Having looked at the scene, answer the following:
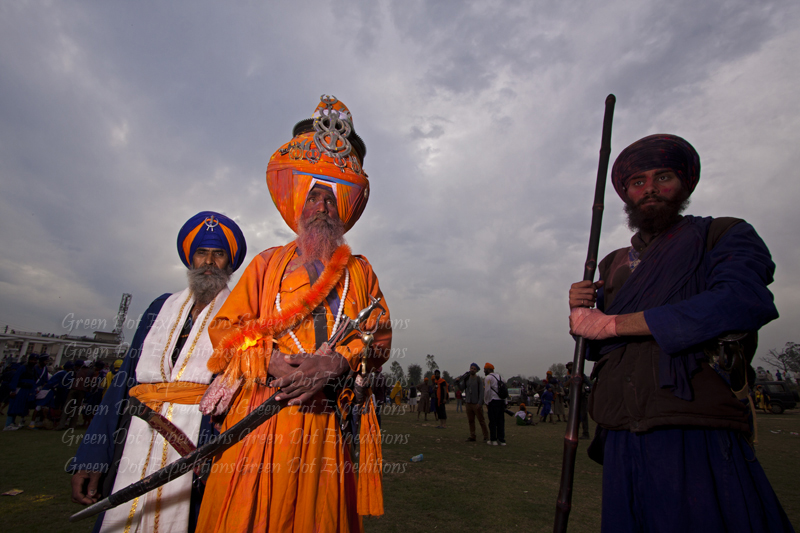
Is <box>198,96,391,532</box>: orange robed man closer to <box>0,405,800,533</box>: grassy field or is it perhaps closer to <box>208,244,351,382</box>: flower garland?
<box>208,244,351,382</box>: flower garland

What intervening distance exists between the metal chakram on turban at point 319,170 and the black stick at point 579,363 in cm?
146

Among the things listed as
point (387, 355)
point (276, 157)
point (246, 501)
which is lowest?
point (246, 501)

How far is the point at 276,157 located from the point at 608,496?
2.58 metres

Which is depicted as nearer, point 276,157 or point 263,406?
point 263,406

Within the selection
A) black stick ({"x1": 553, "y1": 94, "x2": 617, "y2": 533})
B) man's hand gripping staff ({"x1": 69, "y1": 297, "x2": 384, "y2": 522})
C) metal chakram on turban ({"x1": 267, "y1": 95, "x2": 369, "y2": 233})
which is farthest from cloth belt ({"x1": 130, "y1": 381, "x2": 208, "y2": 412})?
black stick ({"x1": 553, "y1": 94, "x2": 617, "y2": 533})

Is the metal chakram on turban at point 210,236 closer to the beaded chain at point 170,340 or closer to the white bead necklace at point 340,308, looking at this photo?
the beaded chain at point 170,340

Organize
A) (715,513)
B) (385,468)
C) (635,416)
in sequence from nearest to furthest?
(715,513) < (635,416) < (385,468)

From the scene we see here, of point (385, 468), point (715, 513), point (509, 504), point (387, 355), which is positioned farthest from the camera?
point (385, 468)

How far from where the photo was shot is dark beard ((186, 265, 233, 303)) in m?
3.04

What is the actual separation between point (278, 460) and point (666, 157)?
2.39 m

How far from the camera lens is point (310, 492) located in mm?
1766

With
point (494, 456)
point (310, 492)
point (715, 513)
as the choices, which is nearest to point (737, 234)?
point (715, 513)

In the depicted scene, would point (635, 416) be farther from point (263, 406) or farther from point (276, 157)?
point (276, 157)

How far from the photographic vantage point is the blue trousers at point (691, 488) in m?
1.33
